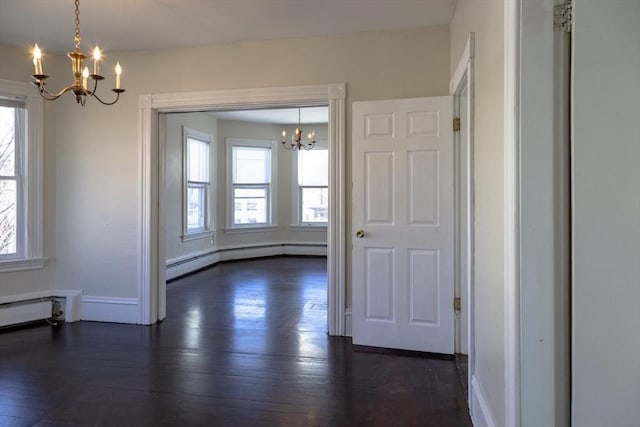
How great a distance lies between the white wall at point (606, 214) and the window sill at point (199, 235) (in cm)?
617

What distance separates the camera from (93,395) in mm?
2650

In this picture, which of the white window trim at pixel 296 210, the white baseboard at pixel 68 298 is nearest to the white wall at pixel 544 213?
the white baseboard at pixel 68 298

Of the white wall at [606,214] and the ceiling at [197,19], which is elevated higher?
the ceiling at [197,19]


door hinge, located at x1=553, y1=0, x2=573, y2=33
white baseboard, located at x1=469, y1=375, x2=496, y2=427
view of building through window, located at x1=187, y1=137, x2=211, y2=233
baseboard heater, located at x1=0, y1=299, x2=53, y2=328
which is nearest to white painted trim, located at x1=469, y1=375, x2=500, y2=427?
white baseboard, located at x1=469, y1=375, x2=496, y2=427

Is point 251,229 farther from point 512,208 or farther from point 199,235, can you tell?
point 512,208

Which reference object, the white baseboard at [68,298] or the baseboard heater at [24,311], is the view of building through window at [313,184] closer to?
the white baseboard at [68,298]

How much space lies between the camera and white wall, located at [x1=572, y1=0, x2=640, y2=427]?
1.41 m

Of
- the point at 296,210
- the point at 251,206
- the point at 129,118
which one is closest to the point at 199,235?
the point at 251,206

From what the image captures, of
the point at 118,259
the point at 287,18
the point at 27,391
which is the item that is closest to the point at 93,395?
the point at 27,391

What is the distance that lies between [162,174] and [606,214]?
382cm

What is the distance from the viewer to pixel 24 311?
410 cm

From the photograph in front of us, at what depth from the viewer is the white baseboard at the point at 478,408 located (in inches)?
80.5

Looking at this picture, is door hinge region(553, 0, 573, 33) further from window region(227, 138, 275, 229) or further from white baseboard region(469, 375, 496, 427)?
window region(227, 138, 275, 229)

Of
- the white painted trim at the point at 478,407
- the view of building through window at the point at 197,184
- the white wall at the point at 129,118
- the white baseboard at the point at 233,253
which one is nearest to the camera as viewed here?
the white painted trim at the point at 478,407
